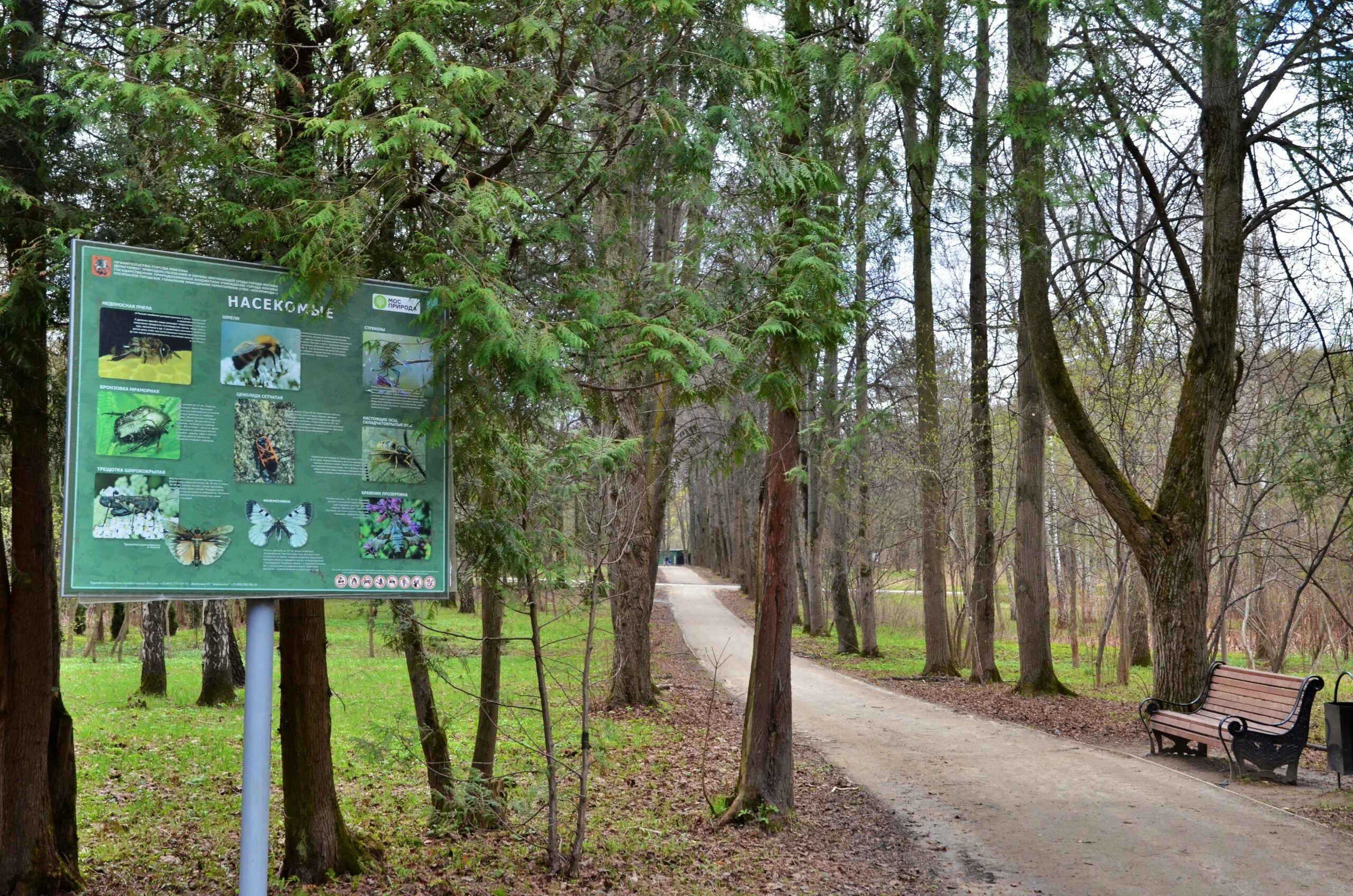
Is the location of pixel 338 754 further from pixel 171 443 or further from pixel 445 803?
pixel 171 443

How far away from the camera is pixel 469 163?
6.01m

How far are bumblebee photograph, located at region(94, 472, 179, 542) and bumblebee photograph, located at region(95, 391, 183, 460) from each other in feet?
0.33

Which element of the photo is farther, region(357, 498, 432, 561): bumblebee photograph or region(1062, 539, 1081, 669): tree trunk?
region(1062, 539, 1081, 669): tree trunk

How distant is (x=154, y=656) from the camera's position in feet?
50.3

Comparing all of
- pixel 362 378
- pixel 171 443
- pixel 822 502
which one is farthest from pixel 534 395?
pixel 822 502

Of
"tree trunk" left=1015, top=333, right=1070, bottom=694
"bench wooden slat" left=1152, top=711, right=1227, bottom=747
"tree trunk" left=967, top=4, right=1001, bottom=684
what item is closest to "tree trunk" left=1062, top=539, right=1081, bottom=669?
"tree trunk" left=967, top=4, right=1001, bottom=684

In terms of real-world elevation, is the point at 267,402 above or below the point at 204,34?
below

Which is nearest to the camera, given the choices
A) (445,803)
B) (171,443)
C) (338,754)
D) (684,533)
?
(171,443)

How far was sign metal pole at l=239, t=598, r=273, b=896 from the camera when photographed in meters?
4.21

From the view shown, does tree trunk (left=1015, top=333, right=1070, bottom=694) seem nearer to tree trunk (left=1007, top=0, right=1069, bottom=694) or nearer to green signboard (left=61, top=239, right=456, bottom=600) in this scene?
tree trunk (left=1007, top=0, right=1069, bottom=694)

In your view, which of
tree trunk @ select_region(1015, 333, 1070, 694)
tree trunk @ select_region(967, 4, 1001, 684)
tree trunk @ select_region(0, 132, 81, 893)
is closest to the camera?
tree trunk @ select_region(0, 132, 81, 893)

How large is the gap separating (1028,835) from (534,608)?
4.28m

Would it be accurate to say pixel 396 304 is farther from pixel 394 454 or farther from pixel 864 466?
pixel 864 466

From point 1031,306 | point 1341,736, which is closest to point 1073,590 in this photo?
point 1031,306
